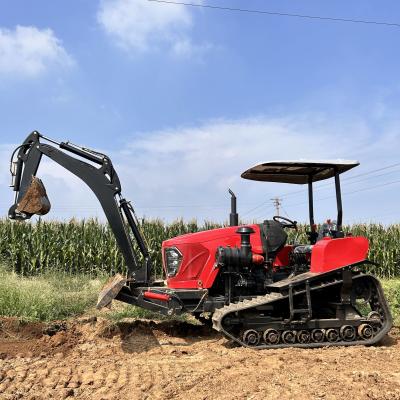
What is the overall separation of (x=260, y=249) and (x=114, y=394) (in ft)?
10.1

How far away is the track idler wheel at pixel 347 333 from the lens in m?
6.53

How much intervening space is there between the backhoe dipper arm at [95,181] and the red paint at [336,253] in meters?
2.40

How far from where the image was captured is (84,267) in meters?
14.5

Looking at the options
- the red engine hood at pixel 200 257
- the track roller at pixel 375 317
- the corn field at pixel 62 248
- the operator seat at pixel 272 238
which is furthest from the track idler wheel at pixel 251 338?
the corn field at pixel 62 248

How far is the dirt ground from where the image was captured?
4.50 metres

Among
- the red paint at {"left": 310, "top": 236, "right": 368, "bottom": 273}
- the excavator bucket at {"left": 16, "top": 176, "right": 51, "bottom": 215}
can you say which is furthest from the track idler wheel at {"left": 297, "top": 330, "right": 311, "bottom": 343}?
the excavator bucket at {"left": 16, "top": 176, "right": 51, "bottom": 215}

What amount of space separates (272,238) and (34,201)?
11.1 ft

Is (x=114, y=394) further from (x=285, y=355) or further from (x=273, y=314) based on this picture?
(x=273, y=314)

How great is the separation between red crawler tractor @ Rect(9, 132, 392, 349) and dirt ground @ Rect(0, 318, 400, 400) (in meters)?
0.34

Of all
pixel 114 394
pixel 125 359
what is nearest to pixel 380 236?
pixel 125 359

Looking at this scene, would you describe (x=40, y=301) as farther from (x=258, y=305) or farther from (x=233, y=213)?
(x=258, y=305)

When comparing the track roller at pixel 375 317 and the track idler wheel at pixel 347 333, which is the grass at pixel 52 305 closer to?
the track roller at pixel 375 317

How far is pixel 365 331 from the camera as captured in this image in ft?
21.6

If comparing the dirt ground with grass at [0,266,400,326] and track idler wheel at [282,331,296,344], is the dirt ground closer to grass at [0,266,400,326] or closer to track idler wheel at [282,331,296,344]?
track idler wheel at [282,331,296,344]
